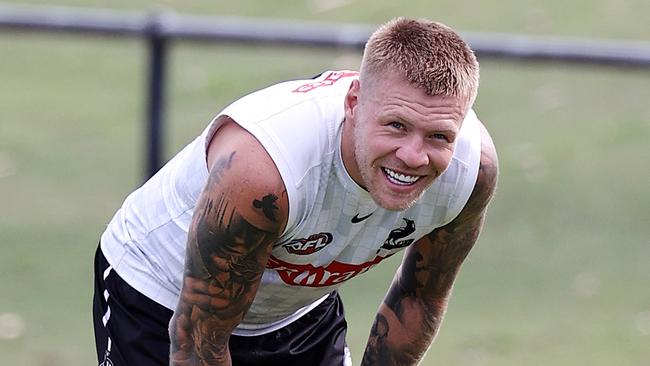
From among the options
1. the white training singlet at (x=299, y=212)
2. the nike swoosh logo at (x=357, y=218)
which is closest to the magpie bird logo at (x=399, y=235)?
the white training singlet at (x=299, y=212)

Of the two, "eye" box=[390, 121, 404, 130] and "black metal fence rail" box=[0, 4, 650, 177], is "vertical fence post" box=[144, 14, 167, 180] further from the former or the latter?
"eye" box=[390, 121, 404, 130]

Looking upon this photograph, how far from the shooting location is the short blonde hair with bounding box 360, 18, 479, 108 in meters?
3.42

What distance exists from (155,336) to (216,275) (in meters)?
0.63

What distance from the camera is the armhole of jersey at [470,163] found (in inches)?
150

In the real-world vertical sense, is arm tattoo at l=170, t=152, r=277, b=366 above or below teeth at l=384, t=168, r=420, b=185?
below

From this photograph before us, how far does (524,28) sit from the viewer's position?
10.0 m

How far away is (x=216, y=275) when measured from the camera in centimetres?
362

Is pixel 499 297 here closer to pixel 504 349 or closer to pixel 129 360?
pixel 504 349

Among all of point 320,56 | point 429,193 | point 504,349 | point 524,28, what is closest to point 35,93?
point 320,56

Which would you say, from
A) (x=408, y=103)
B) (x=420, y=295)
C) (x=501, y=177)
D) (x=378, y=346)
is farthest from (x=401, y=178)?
(x=501, y=177)

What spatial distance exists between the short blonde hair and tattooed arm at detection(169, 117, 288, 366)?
1.18 ft

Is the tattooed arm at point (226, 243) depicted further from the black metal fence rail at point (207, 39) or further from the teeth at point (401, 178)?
the black metal fence rail at point (207, 39)

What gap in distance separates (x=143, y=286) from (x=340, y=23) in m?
6.03

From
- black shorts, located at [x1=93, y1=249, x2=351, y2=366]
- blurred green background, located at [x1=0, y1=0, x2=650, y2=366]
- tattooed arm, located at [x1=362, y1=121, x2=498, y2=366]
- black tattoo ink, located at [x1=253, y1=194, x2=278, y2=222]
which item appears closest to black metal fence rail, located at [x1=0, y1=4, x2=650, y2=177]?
blurred green background, located at [x1=0, y1=0, x2=650, y2=366]
